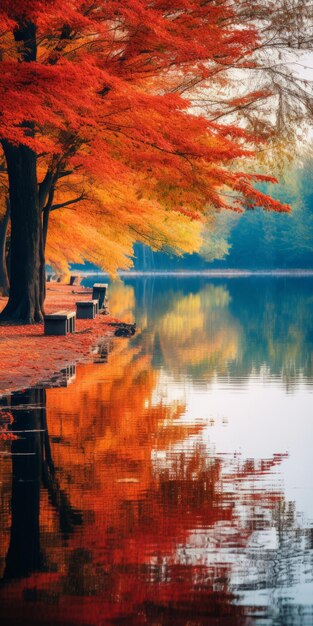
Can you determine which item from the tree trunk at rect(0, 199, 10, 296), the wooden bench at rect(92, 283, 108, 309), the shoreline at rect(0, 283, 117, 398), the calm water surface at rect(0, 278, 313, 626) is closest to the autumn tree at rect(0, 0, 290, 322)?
the shoreline at rect(0, 283, 117, 398)

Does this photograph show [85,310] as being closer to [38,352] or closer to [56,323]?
[56,323]

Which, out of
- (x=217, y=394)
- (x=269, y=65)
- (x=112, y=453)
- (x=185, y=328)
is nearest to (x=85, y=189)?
(x=185, y=328)

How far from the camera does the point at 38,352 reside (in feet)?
67.7

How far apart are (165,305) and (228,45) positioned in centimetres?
2281

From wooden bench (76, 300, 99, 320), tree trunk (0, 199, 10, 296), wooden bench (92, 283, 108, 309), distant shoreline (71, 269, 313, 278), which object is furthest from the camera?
distant shoreline (71, 269, 313, 278)

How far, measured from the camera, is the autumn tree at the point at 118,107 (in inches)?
868

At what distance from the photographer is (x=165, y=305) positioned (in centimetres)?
4875

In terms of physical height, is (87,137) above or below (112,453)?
above

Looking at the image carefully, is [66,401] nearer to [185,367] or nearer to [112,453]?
[112,453]

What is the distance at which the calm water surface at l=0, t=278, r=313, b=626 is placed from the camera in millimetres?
5891

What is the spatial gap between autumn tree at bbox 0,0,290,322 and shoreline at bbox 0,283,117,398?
6.40 ft

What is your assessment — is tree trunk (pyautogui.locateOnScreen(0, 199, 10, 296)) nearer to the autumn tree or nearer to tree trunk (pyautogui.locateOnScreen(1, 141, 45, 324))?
the autumn tree

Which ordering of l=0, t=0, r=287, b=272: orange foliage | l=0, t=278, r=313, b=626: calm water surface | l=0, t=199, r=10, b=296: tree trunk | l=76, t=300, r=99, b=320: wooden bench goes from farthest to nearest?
l=0, t=199, r=10, b=296: tree trunk, l=76, t=300, r=99, b=320: wooden bench, l=0, t=0, r=287, b=272: orange foliage, l=0, t=278, r=313, b=626: calm water surface

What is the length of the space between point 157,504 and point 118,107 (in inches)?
707
